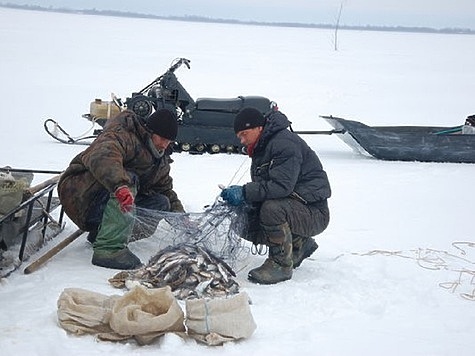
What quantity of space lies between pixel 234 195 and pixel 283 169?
0.35m

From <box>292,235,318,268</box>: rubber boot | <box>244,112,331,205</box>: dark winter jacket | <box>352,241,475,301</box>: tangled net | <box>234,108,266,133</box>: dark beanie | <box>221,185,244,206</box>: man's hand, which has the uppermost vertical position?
<box>234,108,266,133</box>: dark beanie

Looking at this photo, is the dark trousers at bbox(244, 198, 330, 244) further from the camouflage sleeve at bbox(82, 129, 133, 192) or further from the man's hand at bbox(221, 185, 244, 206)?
the camouflage sleeve at bbox(82, 129, 133, 192)

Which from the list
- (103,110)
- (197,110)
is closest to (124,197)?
(197,110)

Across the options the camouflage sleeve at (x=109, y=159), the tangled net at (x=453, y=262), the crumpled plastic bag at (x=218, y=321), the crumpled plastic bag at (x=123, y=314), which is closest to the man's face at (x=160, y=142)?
the camouflage sleeve at (x=109, y=159)

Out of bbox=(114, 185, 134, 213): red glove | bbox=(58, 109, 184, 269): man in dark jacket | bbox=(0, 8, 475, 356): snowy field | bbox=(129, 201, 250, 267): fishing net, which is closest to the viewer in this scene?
bbox=(0, 8, 475, 356): snowy field

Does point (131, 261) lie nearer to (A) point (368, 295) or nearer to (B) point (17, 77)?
(A) point (368, 295)

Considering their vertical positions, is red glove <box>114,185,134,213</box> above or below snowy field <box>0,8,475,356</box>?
above

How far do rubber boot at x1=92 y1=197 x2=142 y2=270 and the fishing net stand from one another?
150 millimetres

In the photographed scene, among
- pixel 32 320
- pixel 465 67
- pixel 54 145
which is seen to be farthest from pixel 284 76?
pixel 32 320

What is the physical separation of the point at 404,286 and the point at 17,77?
53.2 ft

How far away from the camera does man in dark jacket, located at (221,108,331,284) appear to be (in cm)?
479

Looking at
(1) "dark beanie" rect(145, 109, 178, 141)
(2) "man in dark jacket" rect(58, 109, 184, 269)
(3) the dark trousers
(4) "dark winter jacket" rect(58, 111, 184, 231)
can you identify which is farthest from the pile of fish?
(1) "dark beanie" rect(145, 109, 178, 141)

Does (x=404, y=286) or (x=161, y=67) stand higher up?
(x=404, y=286)

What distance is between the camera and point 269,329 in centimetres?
394
